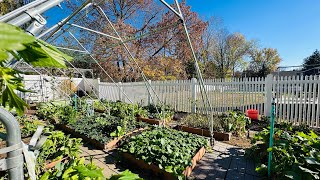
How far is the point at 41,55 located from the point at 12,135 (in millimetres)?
337

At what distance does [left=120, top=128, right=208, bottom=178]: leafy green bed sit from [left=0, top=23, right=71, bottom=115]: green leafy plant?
8.31 ft

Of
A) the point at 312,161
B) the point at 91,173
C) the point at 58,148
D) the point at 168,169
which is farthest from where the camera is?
the point at 58,148

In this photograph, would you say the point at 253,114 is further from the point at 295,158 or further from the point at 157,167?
the point at 157,167

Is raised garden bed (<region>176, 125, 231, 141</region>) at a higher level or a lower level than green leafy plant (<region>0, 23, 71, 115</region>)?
lower

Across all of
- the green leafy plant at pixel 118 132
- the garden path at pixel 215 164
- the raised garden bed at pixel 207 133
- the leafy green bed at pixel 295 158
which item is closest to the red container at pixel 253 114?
the raised garden bed at pixel 207 133

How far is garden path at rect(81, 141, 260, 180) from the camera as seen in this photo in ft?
9.41

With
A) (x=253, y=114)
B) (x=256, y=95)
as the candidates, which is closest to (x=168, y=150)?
(x=253, y=114)

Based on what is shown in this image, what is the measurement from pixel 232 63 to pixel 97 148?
23280 mm

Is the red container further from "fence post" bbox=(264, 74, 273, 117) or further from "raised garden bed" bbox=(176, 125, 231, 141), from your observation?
"raised garden bed" bbox=(176, 125, 231, 141)

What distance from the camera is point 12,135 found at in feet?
1.67

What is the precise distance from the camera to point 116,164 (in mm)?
3277

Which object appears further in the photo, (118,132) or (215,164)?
(118,132)

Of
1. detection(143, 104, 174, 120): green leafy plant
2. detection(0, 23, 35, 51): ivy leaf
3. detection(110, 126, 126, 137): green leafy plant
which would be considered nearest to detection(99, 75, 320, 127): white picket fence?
detection(143, 104, 174, 120): green leafy plant

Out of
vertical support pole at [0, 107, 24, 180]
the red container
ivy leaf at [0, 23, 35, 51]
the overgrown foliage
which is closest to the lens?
ivy leaf at [0, 23, 35, 51]
